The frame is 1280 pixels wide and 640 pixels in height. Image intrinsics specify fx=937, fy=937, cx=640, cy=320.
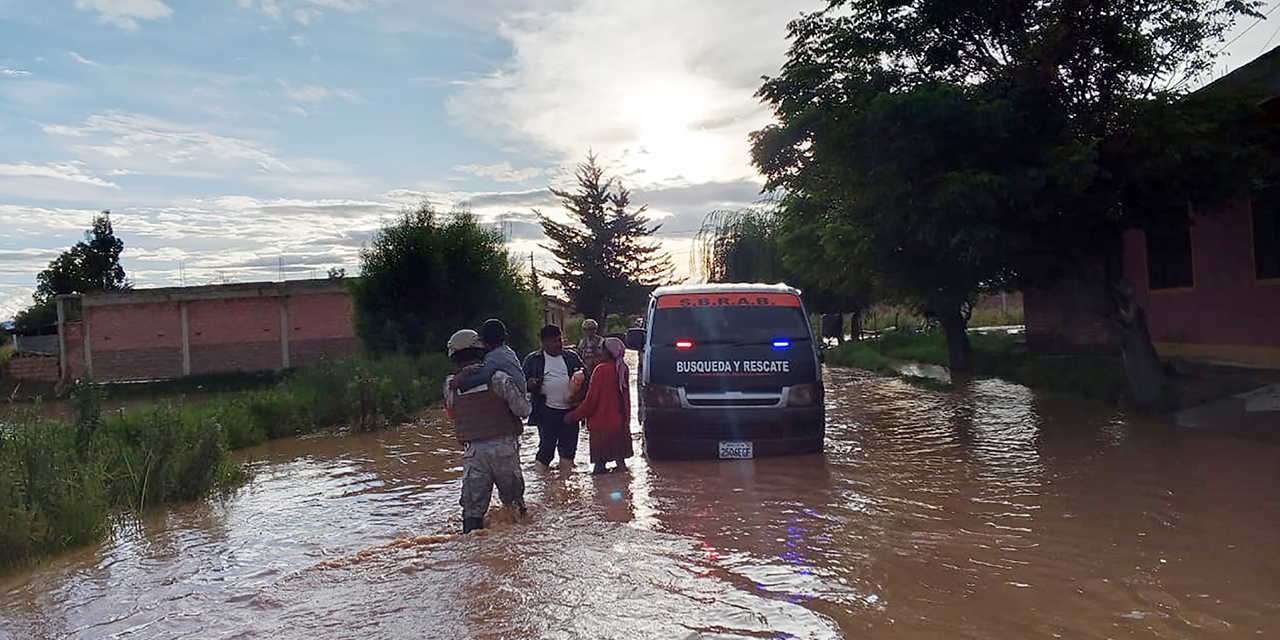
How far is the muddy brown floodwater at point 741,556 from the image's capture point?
5.30 meters

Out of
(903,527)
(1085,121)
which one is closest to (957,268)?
(1085,121)

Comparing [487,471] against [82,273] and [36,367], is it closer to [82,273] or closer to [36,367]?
[36,367]

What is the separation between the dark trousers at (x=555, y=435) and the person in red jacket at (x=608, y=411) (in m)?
0.58

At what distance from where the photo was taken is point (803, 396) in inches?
399

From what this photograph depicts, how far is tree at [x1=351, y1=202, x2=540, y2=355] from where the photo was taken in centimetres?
2544

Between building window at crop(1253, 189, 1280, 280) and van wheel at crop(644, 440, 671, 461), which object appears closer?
van wheel at crop(644, 440, 671, 461)

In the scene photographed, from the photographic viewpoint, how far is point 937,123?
11016mm

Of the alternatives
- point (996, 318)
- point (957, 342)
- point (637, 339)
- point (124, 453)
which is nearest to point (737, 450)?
point (637, 339)

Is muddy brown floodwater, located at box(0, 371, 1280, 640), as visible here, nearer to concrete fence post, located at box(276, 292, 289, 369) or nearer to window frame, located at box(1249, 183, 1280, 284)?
window frame, located at box(1249, 183, 1280, 284)

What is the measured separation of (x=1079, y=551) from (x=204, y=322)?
33.4 metres

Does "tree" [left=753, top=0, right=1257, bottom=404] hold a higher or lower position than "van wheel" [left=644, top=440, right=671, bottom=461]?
higher

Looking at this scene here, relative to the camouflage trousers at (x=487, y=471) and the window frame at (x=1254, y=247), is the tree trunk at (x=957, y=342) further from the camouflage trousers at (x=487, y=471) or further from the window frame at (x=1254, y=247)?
the camouflage trousers at (x=487, y=471)

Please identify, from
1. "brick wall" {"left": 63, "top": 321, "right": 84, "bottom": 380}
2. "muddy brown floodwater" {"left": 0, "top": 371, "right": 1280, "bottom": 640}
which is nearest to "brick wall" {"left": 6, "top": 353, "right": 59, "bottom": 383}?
"brick wall" {"left": 63, "top": 321, "right": 84, "bottom": 380}

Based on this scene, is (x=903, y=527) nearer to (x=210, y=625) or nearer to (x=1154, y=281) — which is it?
(x=210, y=625)
